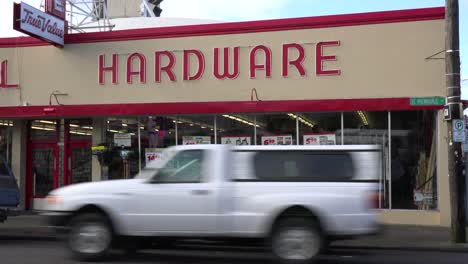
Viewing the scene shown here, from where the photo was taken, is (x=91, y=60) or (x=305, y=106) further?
(x=91, y=60)

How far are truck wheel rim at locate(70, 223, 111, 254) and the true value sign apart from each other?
28.1 ft

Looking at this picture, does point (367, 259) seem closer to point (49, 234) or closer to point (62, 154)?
point (49, 234)

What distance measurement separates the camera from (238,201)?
9.24m

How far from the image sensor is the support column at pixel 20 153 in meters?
18.9

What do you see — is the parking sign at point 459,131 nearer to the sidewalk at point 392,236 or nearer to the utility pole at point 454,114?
the utility pole at point 454,114

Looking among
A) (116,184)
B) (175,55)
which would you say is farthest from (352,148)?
(175,55)

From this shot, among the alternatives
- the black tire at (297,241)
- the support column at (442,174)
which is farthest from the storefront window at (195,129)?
the black tire at (297,241)

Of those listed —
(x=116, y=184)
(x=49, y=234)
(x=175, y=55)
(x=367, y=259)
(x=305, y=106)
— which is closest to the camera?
(x=116, y=184)

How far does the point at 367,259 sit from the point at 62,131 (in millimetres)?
11781

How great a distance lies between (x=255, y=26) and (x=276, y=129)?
294 cm

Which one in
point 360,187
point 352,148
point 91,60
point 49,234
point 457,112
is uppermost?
point 91,60

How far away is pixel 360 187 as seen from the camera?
884 centimetres

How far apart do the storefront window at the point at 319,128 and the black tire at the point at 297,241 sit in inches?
284

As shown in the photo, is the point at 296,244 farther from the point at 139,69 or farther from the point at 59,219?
the point at 139,69
